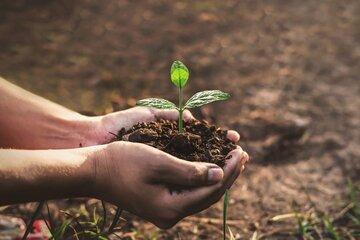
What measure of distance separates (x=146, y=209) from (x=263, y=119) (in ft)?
5.13

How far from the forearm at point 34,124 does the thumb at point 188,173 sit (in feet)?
1.75

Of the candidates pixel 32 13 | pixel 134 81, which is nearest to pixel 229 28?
pixel 134 81

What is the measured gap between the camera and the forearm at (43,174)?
1.39 metres

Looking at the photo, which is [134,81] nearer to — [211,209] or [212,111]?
[212,111]

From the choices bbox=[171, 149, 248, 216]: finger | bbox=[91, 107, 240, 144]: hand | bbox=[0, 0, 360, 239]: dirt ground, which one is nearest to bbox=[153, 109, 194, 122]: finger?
bbox=[91, 107, 240, 144]: hand

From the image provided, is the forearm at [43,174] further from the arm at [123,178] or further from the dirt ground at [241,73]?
the dirt ground at [241,73]

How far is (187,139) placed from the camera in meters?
1.51

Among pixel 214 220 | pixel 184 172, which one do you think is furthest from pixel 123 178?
pixel 214 220

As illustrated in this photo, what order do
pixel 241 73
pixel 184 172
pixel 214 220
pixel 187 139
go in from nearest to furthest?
pixel 184 172 → pixel 187 139 → pixel 214 220 → pixel 241 73

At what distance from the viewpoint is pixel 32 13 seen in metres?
4.08

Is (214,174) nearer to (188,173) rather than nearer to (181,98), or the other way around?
(188,173)

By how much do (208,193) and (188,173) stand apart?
110mm

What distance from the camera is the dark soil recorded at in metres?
1.52

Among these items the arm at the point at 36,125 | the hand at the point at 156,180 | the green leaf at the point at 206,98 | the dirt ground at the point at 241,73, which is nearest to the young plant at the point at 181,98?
the green leaf at the point at 206,98
